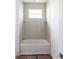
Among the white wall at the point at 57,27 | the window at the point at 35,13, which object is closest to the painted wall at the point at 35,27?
the window at the point at 35,13

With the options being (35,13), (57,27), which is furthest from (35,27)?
(57,27)

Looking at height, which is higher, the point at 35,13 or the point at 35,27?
the point at 35,13

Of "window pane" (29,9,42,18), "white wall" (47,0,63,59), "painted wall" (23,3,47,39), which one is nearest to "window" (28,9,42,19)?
"window pane" (29,9,42,18)

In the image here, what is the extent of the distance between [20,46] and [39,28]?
2088mm

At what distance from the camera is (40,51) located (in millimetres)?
4777

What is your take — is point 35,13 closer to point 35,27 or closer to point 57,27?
point 35,27

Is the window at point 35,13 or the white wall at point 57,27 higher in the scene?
the window at point 35,13

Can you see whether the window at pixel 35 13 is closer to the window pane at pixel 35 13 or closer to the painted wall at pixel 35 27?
the window pane at pixel 35 13

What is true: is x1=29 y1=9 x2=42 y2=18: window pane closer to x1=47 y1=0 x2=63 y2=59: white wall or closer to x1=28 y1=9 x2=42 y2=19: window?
x1=28 y1=9 x2=42 y2=19: window
